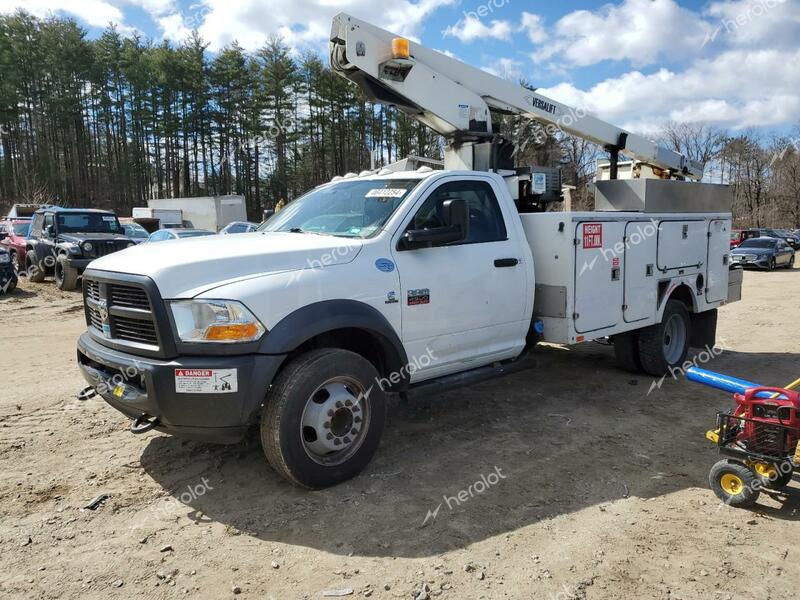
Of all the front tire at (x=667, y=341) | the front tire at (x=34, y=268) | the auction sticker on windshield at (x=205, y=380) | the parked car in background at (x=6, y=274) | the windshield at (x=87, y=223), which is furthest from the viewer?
the front tire at (x=34, y=268)

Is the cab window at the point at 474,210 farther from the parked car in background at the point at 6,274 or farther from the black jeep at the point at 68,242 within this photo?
the parked car in background at the point at 6,274

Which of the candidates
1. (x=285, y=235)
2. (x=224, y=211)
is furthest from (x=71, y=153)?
(x=285, y=235)

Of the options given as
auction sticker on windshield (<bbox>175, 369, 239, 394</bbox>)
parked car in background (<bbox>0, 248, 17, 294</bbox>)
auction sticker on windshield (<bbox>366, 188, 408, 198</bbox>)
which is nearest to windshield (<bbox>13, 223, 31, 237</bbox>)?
parked car in background (<bbox>0, 248, 17, 294</bbox>)

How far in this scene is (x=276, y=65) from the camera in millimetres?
45062

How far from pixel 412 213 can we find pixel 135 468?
2.78 m

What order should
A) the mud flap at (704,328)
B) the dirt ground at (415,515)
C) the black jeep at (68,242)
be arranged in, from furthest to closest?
the black jeep at (68,242) < the mud flap at (704,328) < the dirt ground at (415,515)

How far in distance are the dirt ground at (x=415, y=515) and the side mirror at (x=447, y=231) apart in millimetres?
1649

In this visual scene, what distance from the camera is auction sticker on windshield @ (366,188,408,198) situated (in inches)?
180

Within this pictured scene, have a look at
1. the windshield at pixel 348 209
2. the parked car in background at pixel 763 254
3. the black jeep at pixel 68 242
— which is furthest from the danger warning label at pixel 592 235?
the parked car in background at pixel 763 254

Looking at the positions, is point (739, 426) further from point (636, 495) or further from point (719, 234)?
point (719, 234)

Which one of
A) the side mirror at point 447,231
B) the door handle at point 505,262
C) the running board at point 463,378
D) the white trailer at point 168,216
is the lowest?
the running board at point 463,378

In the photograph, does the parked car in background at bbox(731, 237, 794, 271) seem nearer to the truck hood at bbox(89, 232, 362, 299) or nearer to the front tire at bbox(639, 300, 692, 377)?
the front tire at bbox(639, 300, 692, 377)

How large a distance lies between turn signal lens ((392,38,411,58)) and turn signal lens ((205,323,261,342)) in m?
3.29

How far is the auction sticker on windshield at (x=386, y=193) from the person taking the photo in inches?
180
